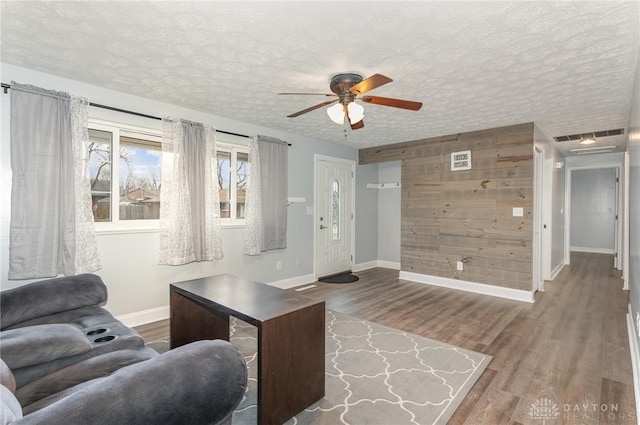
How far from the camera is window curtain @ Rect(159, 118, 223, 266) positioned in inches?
134

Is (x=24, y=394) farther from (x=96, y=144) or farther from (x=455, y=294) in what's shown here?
(x=455, y=294)

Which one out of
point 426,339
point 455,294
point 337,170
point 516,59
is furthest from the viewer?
point 337,170

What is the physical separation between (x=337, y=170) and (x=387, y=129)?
1368 millimetres

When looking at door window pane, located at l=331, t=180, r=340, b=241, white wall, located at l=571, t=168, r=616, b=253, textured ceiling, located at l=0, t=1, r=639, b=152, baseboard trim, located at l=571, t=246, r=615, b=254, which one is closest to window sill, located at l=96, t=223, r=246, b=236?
textured ceiling, located at l=0, t=1, r=639, b=152

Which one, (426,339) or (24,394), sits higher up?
(24,394)

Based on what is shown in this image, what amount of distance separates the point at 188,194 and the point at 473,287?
4.08 m

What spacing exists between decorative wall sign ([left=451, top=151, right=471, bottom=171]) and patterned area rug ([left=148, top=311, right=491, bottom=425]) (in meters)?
2.79

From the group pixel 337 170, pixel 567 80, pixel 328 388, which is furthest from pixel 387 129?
pixel 328 388

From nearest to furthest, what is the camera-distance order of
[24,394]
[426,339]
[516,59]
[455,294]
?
1. [24,394]
2. [516,59]
3. [426,339]
4. [455,294]

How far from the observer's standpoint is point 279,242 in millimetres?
4555

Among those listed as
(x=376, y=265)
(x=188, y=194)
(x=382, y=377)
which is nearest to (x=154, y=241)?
(x=188, y=194)

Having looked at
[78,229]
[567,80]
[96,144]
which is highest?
[567,80]

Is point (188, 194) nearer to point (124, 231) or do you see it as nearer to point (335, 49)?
point (124, 231)

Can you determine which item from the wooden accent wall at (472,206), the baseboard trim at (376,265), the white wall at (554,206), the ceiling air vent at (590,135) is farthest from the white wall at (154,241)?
the ceiling air vent at (590,135)
